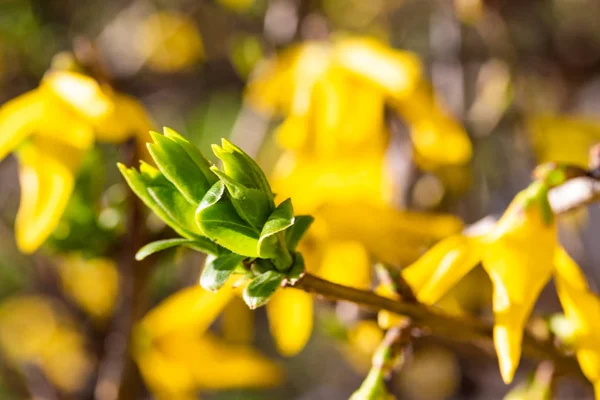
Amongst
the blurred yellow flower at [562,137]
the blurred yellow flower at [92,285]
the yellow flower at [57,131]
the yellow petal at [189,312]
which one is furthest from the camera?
the blurred yellow flower at [92,285]

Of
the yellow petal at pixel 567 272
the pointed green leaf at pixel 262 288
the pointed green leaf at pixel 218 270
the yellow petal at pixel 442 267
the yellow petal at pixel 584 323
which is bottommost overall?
the yellow petal at pixel 584 323

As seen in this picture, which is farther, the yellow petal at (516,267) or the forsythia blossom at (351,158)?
the forsythia blossom at (351,158)

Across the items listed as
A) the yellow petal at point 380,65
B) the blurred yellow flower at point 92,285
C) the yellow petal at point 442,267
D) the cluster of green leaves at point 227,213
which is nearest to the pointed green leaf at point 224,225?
the cluster of green leaves at point 227,213

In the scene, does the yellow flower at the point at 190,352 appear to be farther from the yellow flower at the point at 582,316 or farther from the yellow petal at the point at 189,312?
the yellow flower at the point at 582,316

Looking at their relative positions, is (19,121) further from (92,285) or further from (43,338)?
(43,338)

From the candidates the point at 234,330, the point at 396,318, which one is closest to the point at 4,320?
the point at 234,330

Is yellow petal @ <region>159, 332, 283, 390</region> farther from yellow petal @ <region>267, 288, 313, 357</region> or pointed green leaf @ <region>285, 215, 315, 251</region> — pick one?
pointed green leaf @ <region>285, 215, 315, 251</region>

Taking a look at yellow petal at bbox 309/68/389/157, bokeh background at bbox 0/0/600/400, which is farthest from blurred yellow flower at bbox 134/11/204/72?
yellow petal at bbox 309/68/389/157
